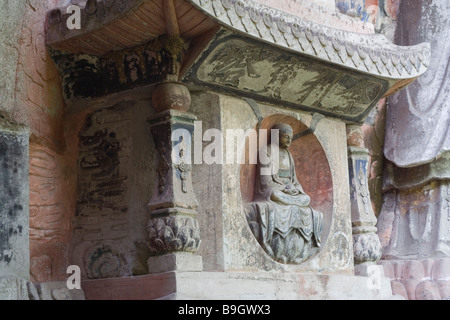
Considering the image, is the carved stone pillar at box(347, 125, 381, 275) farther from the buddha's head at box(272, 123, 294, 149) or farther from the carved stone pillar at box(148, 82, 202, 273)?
the carved stone pillar at box(148, 82, 202, 273)

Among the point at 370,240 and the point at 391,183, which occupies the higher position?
the point at 391,183

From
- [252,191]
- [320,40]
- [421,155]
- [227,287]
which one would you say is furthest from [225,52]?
[421,155]

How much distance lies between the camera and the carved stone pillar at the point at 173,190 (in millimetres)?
5613

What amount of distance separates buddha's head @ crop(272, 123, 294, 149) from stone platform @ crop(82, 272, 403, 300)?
108 cm

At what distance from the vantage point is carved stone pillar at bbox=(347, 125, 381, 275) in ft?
23.3

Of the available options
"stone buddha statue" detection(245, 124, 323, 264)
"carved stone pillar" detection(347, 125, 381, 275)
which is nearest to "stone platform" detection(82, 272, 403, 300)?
"stone buddha statue" detection(245, 124, 323, 264)

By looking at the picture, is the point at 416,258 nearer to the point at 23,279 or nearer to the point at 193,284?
the point at 193,284

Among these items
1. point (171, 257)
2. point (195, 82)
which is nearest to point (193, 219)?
point (171, 257)

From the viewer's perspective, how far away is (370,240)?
712 cm

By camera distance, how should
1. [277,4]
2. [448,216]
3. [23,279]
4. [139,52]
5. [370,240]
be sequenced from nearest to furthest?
[23,279], [139,52], [277,4], [370,240], [448,216]

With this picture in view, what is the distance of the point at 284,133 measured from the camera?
6652mm

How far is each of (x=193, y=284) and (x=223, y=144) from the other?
3.64 feet

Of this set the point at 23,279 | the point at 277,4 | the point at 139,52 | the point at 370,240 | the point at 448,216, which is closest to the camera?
the point at 23,279

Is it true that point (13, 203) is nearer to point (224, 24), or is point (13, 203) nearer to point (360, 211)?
point (224, 24)
